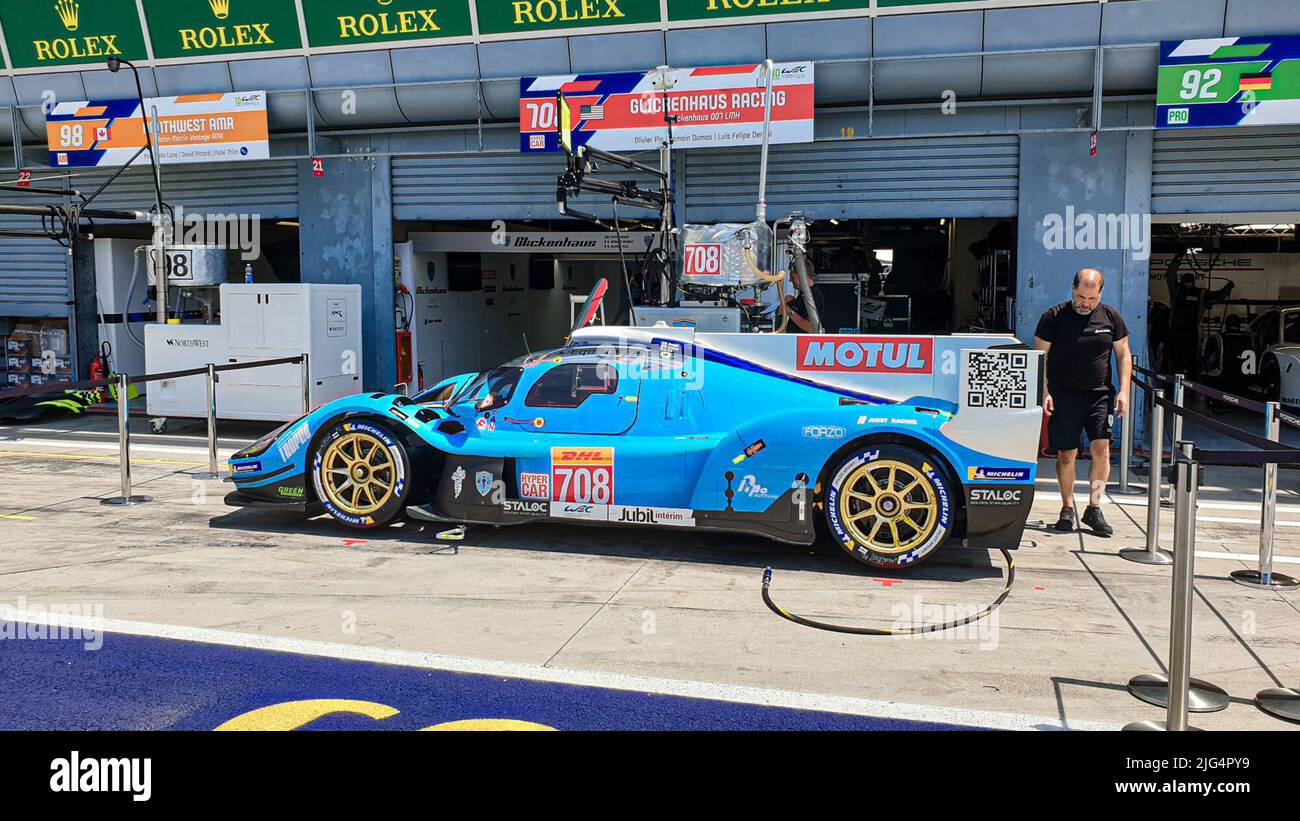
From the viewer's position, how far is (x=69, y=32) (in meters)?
15.1

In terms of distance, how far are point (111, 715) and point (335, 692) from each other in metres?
0.89

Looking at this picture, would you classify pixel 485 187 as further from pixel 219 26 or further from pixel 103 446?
pixel 103 446

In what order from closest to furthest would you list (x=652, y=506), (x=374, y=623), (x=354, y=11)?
(x=374, y=623) < (x=652, y=506) < (x=354, y=11)

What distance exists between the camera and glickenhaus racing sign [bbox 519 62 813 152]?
39.8ft

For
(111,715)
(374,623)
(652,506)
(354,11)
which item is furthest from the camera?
(354,11)

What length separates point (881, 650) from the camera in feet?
17.5

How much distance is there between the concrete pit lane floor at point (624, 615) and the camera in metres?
4.68

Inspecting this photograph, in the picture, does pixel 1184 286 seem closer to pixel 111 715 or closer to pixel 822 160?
pixel 822 160

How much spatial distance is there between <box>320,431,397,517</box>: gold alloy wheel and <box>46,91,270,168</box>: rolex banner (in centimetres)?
795

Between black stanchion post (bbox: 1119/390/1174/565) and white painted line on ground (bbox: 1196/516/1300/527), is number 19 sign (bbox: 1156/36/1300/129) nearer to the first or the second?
white painted line on ground (bbox: 1196/516/1300/527)
